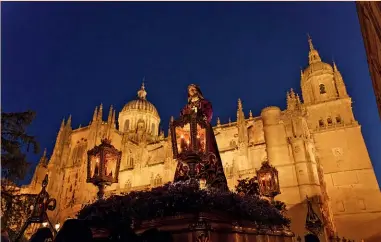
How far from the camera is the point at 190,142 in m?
7.43

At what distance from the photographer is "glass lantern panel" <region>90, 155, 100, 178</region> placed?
898 cm

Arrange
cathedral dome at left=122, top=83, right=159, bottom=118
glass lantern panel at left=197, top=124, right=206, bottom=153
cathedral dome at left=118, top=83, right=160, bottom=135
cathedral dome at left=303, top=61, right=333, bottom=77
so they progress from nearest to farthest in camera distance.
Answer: glass lantern panel at left=197, top=124, right=206, bottom=153
cathedral dome at left=303, top=61, right=333, bottom=77
cathedral dome at left=118, top=83, right=160, bottom=135
cathedral dome at left=122, top=83, right=159, bottom=118

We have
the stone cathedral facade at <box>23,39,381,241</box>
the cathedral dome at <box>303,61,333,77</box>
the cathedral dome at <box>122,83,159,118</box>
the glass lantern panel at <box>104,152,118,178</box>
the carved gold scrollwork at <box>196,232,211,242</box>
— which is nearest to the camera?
the carved gold scrollwork at <box>196,232,211,242</box>

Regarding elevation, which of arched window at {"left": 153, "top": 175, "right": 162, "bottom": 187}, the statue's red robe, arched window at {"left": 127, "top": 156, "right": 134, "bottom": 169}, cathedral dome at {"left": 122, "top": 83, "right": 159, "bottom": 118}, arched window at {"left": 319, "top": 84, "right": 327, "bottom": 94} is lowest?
the statue's red robe

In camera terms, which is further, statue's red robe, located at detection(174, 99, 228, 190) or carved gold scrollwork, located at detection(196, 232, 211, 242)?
statue's red robe, located at detection(174, 99, 228, 190)

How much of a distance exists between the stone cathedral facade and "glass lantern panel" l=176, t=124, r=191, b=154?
25623mm

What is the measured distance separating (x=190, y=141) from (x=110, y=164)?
351 centimetres

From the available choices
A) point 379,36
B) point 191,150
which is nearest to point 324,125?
point 379,36

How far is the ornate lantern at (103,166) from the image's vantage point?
8890 mm

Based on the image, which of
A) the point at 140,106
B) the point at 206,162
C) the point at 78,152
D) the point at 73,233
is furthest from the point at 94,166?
the point at 140,106

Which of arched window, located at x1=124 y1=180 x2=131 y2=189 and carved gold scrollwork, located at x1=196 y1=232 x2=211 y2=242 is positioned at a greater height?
arched window, located at x1=124 y1=180 x2=131 y2=189

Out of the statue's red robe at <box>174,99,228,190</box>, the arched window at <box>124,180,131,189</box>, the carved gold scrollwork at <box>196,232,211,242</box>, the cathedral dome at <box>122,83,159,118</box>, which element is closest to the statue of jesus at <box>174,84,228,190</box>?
the statue's red robe at <box>174,99,228,190</box>

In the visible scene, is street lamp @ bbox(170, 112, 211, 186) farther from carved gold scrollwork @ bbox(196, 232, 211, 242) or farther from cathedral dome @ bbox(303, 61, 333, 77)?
cathedral dome @ bbox(303, 61, 333, 77)

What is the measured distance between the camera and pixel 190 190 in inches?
237
